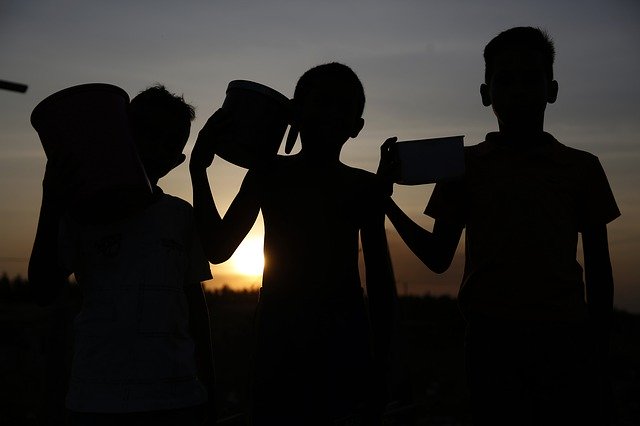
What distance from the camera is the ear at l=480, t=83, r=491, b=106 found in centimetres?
271

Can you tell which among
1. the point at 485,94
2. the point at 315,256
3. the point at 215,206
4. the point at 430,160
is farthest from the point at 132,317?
the point at 485,94

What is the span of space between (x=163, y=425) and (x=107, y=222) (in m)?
0.72

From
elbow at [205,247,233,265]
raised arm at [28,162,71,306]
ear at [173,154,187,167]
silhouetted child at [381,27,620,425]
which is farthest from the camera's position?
ear at [173,154,187,167]

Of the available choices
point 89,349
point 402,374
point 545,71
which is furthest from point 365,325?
point 402,374

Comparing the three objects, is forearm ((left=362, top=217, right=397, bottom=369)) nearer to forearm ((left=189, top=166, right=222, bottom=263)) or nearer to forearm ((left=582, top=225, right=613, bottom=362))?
forearm ((left=189, top=166, right=222, bottom=263))

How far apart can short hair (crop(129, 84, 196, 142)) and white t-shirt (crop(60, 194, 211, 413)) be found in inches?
11.3

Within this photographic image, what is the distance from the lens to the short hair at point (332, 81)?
260 centimetres

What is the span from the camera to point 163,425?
235 centimetres

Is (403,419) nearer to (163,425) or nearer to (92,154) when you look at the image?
(163,425)

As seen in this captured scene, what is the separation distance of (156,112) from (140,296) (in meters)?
0.71

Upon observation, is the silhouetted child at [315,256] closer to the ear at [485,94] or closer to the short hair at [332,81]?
the short hair at [332,81]

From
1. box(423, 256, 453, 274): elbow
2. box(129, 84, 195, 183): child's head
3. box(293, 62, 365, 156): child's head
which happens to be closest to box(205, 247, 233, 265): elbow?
box(129, 84, 195, 183): child's head

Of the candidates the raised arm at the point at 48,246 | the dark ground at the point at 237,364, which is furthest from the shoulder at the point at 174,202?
the dark ground at the point at 237,364

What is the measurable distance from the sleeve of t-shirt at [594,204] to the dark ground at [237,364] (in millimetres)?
1102
